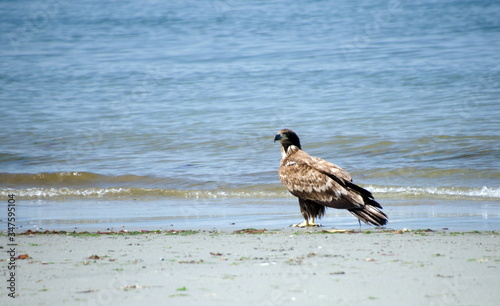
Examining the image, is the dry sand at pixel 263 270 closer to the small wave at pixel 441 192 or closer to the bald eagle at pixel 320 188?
the bald eagle at pixel 320 188

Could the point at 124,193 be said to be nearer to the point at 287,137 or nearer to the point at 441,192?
the point at 287,137

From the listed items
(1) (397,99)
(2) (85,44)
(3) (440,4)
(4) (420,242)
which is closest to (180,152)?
(1) (397,99)

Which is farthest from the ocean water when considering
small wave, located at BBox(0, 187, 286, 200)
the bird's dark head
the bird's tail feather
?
the bird's dark head

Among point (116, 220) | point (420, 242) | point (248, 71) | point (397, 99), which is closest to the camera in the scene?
point (420, 242)

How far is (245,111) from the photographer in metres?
19.2

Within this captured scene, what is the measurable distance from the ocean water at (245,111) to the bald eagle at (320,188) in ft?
1.03

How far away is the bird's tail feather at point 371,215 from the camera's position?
6.71m

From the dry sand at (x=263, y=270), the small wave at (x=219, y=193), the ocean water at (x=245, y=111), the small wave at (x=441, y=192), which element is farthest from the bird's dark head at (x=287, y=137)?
the small wave at (x=441, y=192)

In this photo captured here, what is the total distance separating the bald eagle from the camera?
Result: 691 cm

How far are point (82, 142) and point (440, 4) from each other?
25.4 m

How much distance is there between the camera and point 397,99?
1911 cm

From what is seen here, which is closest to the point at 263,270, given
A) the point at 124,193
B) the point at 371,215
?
the point at 371,215

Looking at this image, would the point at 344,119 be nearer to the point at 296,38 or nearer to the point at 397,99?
the point at 397,99

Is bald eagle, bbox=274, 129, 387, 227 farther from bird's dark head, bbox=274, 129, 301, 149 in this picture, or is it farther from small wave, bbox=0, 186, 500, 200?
small wave, bbox=0, 186, 500, 200
